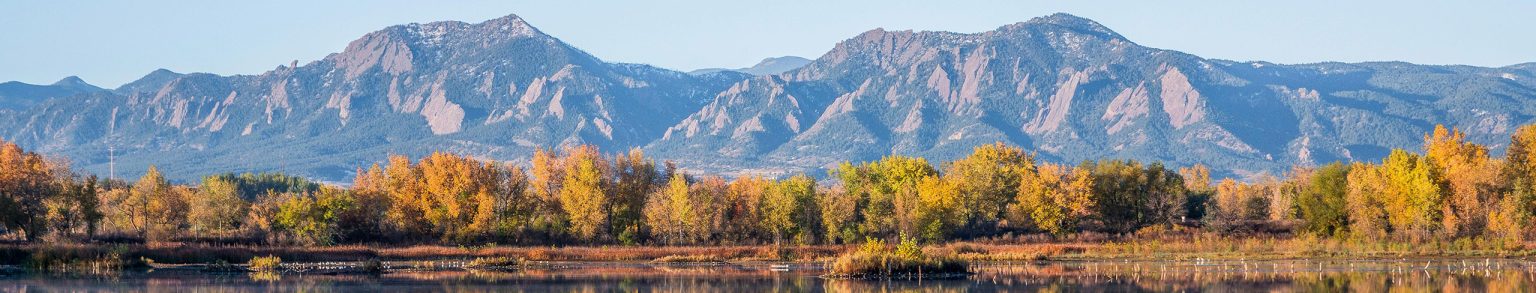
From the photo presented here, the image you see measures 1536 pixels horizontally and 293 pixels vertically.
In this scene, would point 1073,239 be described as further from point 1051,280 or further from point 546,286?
point 546,286

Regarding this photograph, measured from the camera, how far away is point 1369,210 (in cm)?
10956

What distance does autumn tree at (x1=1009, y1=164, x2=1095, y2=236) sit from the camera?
12525cm

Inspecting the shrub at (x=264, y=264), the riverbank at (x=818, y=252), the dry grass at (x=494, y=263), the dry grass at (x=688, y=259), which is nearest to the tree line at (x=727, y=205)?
the riverbank at (x=818, y=252)

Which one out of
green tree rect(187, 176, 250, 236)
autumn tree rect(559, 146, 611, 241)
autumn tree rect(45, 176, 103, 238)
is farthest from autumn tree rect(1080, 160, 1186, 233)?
autumn tree rect(45, 176, 103, 238)

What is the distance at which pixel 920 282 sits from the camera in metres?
72.1

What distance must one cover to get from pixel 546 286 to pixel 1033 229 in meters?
62.5

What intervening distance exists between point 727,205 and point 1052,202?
934 inches

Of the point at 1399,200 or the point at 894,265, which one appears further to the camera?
the point at 1399,200

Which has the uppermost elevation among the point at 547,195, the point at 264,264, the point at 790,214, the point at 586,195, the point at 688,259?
the point at 547,195

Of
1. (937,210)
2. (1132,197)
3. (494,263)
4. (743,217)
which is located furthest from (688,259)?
(1132,197)

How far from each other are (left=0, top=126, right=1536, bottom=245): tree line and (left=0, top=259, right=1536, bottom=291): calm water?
21842mm

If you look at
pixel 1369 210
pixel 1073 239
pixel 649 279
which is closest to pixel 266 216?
pixel 649 279

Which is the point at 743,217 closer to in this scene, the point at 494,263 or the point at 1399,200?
the point at 494,263

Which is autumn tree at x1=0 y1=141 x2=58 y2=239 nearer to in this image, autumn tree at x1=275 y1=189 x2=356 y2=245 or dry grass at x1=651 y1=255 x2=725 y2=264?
autumn tree at x1=275 y1=189 x2=356 y2=245
